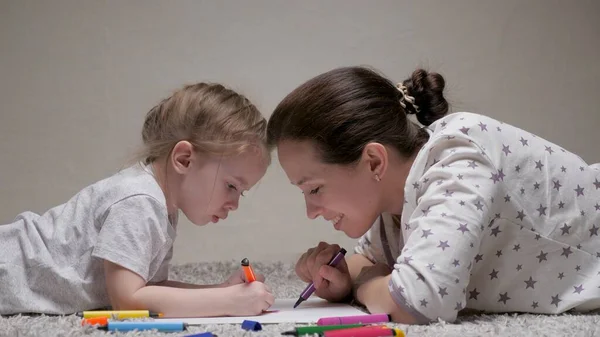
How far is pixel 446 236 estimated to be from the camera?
119 centimetres

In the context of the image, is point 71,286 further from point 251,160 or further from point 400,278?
point 400,278

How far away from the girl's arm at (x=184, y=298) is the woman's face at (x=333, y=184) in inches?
7.4

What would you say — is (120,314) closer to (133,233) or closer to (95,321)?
(95,321)

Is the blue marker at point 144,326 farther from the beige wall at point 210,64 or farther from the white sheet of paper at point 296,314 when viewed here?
the beige wall at point 210,64

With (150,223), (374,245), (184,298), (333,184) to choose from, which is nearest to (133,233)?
(150,223)

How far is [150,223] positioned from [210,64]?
1.18 m

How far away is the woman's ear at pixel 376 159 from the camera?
135 centimetres

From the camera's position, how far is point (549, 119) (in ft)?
8.63

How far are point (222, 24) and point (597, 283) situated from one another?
1545mm

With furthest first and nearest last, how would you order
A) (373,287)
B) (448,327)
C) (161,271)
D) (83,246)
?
1. (161,271)
2. (83,246)
3. (373,287)
4. (448,327)

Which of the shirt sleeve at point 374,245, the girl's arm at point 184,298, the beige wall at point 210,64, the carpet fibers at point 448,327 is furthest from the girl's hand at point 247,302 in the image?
the beige wall at point 210,64

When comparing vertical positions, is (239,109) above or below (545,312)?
above

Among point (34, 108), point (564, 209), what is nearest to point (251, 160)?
point (564, 209)

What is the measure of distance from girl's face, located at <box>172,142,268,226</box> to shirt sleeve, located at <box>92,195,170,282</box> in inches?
3.7
